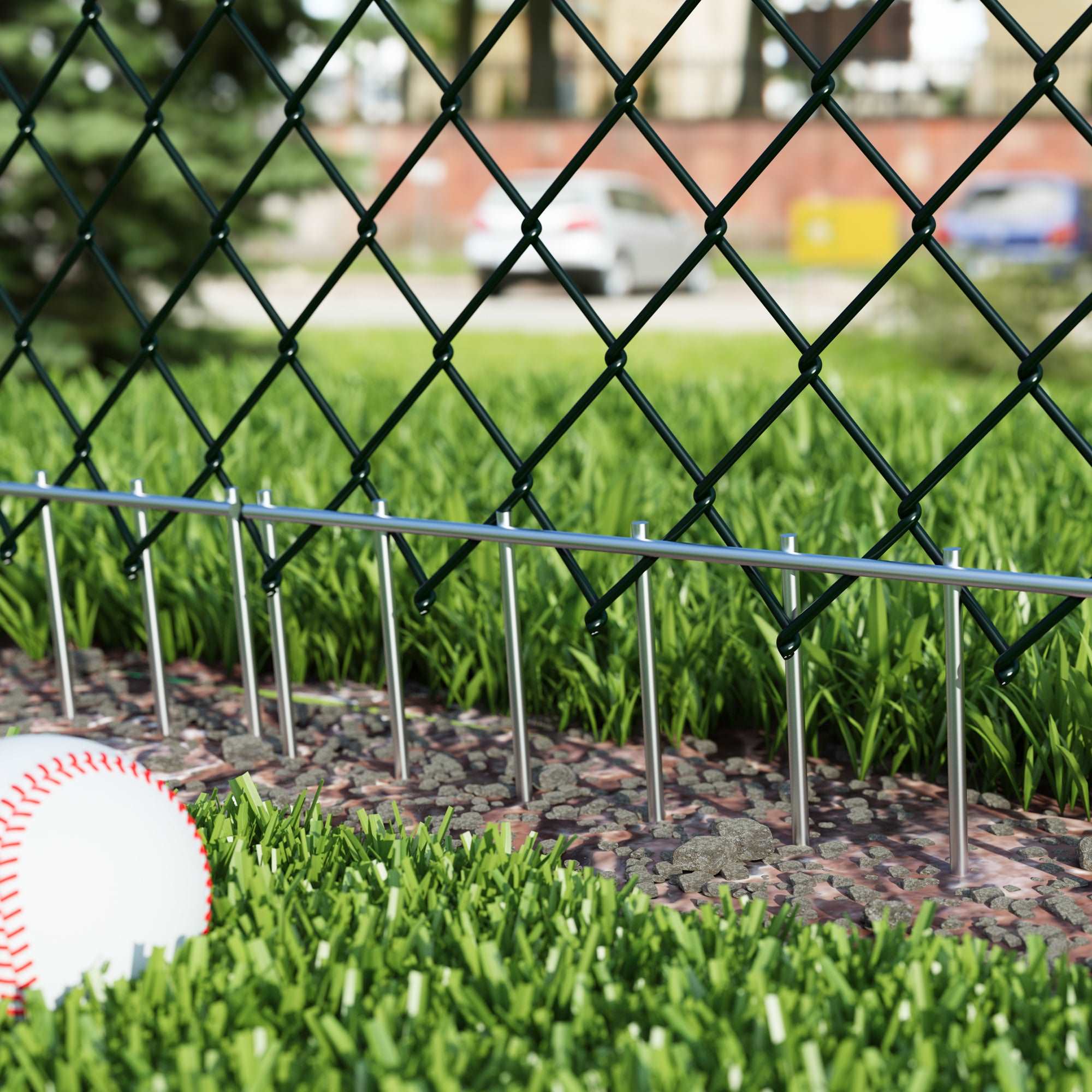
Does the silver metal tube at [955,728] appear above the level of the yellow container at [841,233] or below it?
below

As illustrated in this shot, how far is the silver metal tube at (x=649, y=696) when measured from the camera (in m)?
2.58

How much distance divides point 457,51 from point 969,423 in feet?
101

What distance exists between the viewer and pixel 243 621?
3.07 m

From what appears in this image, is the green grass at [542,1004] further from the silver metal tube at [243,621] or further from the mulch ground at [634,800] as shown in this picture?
the silver metal tube at [243,621]

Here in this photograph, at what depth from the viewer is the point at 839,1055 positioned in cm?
157

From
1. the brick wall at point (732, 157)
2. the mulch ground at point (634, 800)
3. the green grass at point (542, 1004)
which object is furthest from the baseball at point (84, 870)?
the brick wall at point (732, 157)

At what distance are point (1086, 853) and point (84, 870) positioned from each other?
1.64 metres

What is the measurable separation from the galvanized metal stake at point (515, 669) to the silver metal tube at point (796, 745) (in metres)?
0.52

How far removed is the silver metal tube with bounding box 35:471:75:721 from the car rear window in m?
22.4

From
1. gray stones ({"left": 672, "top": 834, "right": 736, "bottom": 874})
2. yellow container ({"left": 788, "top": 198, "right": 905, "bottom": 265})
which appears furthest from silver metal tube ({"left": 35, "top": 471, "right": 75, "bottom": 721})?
yellow container ({"left": 788, "top": 198, "right": 905, "bottom": 265})

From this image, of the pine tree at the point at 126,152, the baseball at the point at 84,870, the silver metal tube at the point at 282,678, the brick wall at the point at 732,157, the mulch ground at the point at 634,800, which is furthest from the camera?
the brick wall at the point at 732,157

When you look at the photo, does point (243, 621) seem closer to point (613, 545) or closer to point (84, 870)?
point (613, 545)

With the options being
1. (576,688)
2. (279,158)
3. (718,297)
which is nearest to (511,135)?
(718,297)

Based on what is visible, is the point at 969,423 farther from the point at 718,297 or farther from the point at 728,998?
the point at 718,297
